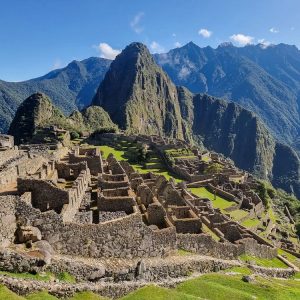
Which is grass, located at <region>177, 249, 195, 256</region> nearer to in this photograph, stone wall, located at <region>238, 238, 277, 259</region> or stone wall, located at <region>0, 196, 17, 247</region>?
stone wall, located at <region>238, 238, 277, 259</region>

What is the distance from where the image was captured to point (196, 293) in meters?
20.3

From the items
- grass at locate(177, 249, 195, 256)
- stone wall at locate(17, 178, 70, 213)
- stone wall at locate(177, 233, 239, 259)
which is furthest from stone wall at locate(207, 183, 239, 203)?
stone wall at locate(17, 178, 70, 213)

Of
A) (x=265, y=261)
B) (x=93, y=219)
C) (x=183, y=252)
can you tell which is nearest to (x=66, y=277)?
(x=93, y=219)

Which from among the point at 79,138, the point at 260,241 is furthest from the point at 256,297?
the point at 79,138

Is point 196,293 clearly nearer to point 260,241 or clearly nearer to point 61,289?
point 61,289

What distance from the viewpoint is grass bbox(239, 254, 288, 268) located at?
3250 centimetres

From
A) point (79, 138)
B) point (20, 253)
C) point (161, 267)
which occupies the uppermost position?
point (79, 138)

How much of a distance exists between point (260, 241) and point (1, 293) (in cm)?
3179

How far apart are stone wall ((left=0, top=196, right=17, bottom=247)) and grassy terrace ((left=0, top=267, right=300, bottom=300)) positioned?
11.7 feet

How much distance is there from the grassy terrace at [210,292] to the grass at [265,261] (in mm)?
6995

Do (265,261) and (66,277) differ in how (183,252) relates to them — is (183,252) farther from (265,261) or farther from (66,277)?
(265,261)

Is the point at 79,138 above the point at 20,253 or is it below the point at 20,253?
above

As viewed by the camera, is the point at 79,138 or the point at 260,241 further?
the point at 79,138

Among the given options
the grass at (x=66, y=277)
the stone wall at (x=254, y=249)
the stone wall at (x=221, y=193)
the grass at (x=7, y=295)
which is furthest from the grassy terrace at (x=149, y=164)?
the grass at (x=7, y=295)
